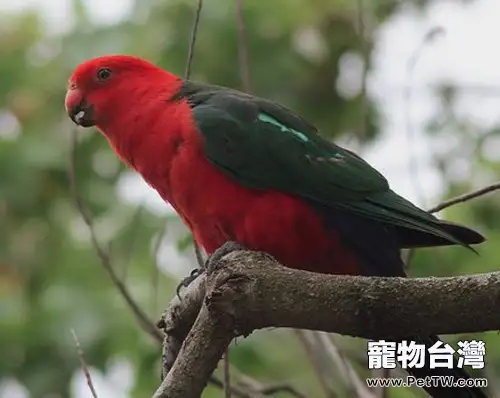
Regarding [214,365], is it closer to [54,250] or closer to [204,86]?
[204,86]

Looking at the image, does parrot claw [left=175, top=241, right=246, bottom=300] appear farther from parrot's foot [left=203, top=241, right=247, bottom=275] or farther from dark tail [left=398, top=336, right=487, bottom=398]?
dark tail [left=398, top=336, right=487, bottom=398]

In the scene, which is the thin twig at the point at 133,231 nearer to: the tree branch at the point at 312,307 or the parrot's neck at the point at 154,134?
the parrot's neck at the point at 154,134

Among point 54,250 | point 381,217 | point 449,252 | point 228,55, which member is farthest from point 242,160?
point 54,250

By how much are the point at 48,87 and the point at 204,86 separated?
66.5 inches

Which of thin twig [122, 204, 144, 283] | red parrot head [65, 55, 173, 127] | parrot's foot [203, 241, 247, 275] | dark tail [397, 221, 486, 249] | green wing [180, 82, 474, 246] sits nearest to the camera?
parrot's foot [203, 241, 247, 275]

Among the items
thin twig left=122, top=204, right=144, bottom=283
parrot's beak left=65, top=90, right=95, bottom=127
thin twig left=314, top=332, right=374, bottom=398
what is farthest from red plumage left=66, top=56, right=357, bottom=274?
thin twig left=122, top=204, right=144, bottom=283

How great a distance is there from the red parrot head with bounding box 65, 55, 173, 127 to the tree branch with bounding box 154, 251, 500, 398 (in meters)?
1.11

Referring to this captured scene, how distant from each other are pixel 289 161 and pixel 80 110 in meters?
0.73

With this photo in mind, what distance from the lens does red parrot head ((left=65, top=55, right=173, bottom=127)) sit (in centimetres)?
288

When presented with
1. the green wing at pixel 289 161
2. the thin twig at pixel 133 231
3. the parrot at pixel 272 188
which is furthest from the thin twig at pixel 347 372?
the thin twig at pixel 133 231

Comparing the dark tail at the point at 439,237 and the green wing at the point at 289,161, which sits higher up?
the green wing at the point at 289,161

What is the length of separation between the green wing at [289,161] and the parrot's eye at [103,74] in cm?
30

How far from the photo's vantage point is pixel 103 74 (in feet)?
9.71

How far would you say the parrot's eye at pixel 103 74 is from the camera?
2.95 meters
